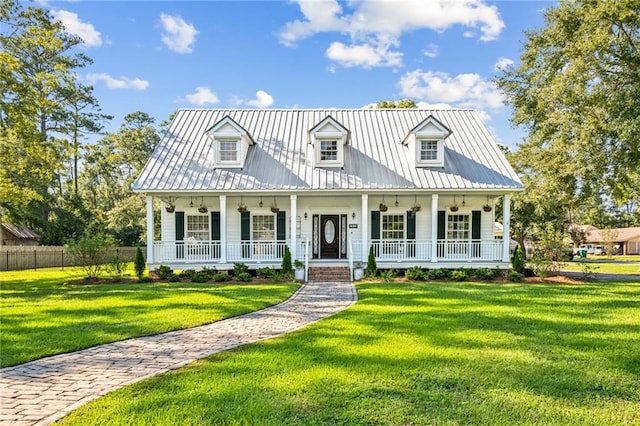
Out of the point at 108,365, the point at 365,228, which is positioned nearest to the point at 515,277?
the point at 365,228

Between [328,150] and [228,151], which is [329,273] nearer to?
[328,150]

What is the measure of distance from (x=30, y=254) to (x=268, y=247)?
52.3 ft

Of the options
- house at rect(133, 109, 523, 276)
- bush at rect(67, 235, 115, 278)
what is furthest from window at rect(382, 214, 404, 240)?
bush at rect(67, 235, 115, 278)

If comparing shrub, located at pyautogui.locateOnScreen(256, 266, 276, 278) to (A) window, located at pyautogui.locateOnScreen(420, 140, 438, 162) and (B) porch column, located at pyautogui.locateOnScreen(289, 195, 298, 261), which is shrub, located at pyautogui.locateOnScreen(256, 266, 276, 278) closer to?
(B) porch column, located at pyautogui.locateOnScreen(289, 195, 298, 261)

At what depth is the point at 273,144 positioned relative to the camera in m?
17.4

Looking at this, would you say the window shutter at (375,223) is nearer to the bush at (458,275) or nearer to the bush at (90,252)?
the bush at (458,275)

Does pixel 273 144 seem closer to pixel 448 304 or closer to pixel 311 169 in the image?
pixel 311 169

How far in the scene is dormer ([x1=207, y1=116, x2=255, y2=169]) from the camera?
1586 cm

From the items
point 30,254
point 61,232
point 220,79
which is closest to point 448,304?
point 220,79

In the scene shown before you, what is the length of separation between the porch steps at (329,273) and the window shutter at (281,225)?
2.14 meters

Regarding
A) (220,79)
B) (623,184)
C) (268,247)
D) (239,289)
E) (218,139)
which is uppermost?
(220,79)

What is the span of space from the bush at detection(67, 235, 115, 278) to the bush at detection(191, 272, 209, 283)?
3589 millimetres

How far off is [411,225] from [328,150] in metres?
4.82

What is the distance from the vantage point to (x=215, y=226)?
635 inches
